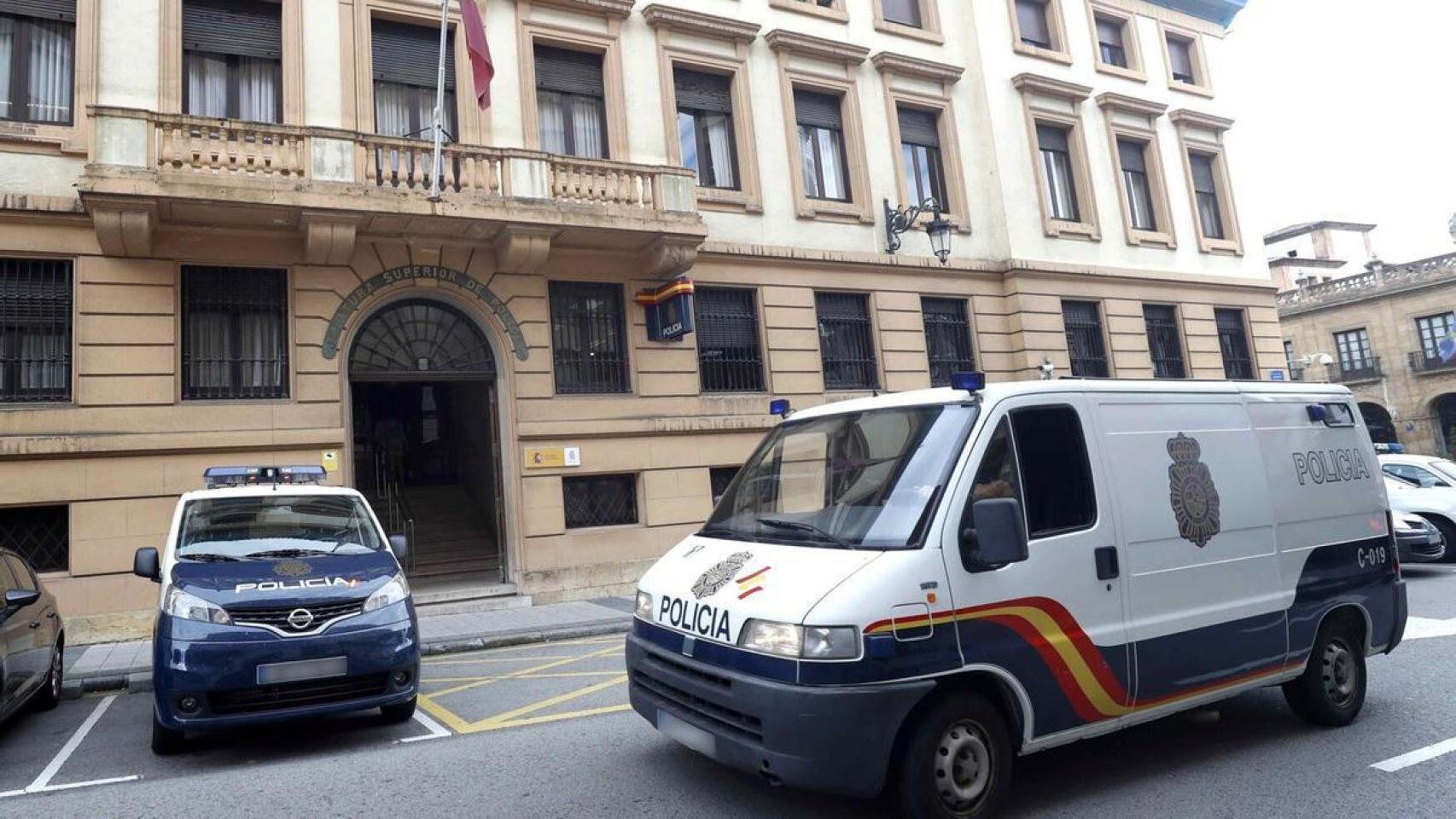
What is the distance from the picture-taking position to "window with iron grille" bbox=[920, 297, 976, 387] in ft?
57.7

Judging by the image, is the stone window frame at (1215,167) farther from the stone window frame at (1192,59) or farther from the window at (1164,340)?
the window at (1164,340)

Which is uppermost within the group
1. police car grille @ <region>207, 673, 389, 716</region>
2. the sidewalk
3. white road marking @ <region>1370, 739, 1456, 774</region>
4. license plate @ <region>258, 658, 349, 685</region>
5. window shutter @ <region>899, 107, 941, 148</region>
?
window shutter @ <region>899, 107, 941, 148</region>

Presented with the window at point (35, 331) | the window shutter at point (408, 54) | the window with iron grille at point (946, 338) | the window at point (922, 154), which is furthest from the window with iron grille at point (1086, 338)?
the window at point (35, 331)

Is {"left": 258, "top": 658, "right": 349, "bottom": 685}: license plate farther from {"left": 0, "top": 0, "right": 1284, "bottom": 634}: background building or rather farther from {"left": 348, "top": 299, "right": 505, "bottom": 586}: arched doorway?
{"left": 348, "top": 299, "right": 505, "bottom": 586}: arched doorway

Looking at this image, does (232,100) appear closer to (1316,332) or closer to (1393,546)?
(1393,546)

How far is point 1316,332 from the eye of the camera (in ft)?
140

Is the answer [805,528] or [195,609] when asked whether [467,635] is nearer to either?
[195,609]

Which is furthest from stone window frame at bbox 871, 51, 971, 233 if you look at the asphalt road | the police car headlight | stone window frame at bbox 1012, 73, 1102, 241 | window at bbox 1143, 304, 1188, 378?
the police car headlight

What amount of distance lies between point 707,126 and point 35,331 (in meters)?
10.7

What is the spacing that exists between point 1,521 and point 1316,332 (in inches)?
1944

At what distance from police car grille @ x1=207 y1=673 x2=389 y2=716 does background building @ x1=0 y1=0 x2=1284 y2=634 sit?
6784mm

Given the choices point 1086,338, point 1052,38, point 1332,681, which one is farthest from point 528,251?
point 1052,38

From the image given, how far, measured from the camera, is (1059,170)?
2006 centimetres

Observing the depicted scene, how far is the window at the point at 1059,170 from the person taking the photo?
19.8 metres
